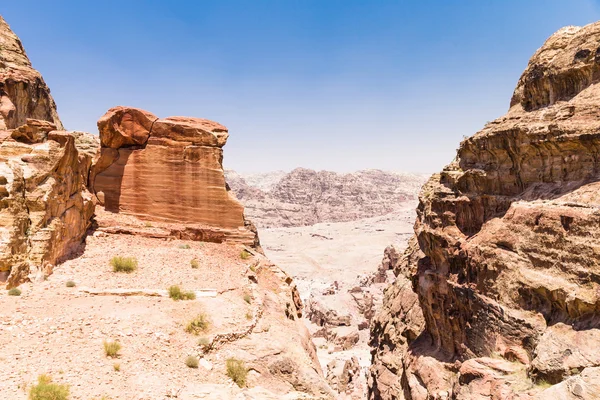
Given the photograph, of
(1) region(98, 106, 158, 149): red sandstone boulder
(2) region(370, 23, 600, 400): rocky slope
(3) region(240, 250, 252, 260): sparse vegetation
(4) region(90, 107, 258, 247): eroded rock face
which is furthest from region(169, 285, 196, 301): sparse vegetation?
(2) region(370, 23, 600, 400): rocky slope

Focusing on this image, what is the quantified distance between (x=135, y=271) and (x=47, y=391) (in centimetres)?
767

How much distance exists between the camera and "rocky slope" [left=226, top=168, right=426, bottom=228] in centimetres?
12500

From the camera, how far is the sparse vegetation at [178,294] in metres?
14.5

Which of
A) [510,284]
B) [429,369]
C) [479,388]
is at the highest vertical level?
[510,284]

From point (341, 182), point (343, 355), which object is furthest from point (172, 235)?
point (341, 182)

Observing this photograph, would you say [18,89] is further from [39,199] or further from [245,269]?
[245,269]

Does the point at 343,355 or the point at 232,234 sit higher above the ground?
the point at 232,234

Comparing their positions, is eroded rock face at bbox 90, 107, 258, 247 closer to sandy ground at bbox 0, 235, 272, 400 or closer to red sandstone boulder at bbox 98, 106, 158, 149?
red sandstone boulder at bbox 98, 106, 158, 149

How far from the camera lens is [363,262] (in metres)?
70.4

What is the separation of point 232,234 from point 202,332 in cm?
828

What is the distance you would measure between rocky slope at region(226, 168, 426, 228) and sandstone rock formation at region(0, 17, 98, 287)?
3907 inches

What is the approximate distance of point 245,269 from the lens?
18688 millimetres

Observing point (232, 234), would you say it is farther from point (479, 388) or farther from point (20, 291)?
point (479, 388)

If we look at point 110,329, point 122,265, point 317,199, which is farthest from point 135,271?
point 317,199
